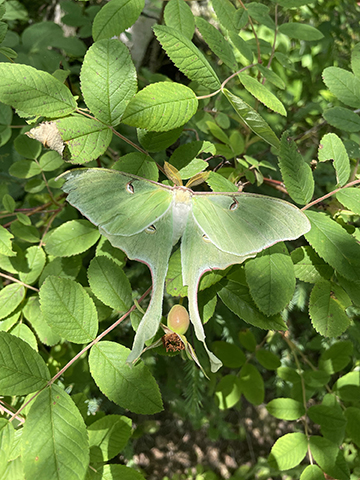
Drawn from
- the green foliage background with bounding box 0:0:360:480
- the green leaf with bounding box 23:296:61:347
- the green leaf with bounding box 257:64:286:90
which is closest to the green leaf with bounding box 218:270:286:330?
the green foliage background with bounding box 0:0:360:480

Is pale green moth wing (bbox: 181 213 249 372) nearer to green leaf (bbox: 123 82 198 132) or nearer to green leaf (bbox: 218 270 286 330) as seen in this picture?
green leaf (bbox: 218 270 286 330)

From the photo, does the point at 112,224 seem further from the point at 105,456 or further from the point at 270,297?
the point at 105,456

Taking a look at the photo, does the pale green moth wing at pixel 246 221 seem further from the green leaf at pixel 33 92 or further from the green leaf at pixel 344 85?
the green leaf at pixel 344 85

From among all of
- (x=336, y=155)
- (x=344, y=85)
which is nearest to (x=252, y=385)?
(x=336, y=155)

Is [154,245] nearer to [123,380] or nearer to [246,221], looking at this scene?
[246,221]

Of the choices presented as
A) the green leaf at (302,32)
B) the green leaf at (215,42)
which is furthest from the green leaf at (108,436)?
the green leaf at (302,32)

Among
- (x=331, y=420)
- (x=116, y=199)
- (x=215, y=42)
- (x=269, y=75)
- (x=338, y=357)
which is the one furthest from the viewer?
(x=338, y=357)
